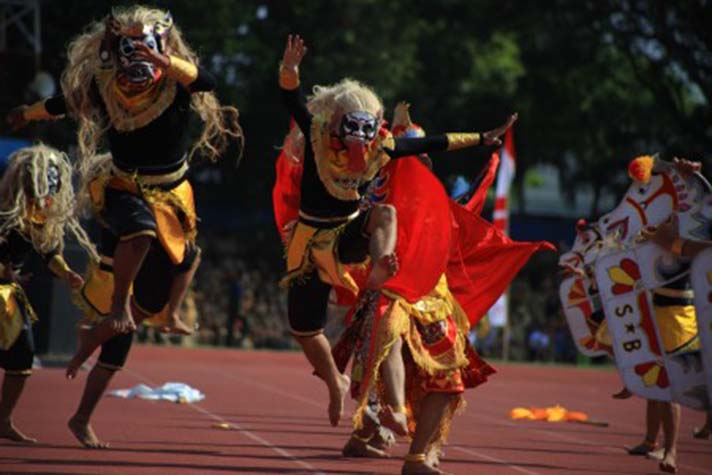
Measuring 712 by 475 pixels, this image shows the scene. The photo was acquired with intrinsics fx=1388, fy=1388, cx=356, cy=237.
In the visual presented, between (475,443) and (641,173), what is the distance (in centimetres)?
240

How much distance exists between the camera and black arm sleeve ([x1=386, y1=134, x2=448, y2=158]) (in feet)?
25.9

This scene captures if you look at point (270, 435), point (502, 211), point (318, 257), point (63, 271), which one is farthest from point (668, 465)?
point (502, 211)

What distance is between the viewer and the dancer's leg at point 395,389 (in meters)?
7.31

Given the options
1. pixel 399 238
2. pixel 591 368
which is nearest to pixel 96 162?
pixel 399 238

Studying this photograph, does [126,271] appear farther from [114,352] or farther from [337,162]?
[337,162]

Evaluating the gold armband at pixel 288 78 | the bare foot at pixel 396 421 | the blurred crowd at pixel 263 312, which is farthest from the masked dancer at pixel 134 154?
the blurred crowd at pixel 263 312

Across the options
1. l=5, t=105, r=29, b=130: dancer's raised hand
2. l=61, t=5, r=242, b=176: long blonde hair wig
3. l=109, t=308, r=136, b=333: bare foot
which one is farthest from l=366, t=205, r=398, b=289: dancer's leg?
l=5, t=105, r=29, b=130: dancer's raised hand

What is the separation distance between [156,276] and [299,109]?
134 centimetres

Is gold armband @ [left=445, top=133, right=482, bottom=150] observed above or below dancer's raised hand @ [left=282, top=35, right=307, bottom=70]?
below

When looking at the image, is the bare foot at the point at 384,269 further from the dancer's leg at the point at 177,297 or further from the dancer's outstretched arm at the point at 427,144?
the dancer's leg at the point at 177,297

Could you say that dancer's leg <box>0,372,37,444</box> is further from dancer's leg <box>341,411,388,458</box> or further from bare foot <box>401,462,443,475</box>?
bare foot <box>401,462,443,475</box>

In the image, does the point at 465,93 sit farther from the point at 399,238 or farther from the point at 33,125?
the point at 399,238

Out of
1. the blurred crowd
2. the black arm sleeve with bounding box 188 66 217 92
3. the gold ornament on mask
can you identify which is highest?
the black arm sleeve with bounding box 188 66 217 92

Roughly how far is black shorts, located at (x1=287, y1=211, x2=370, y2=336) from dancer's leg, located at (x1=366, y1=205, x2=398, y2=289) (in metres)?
0.13
